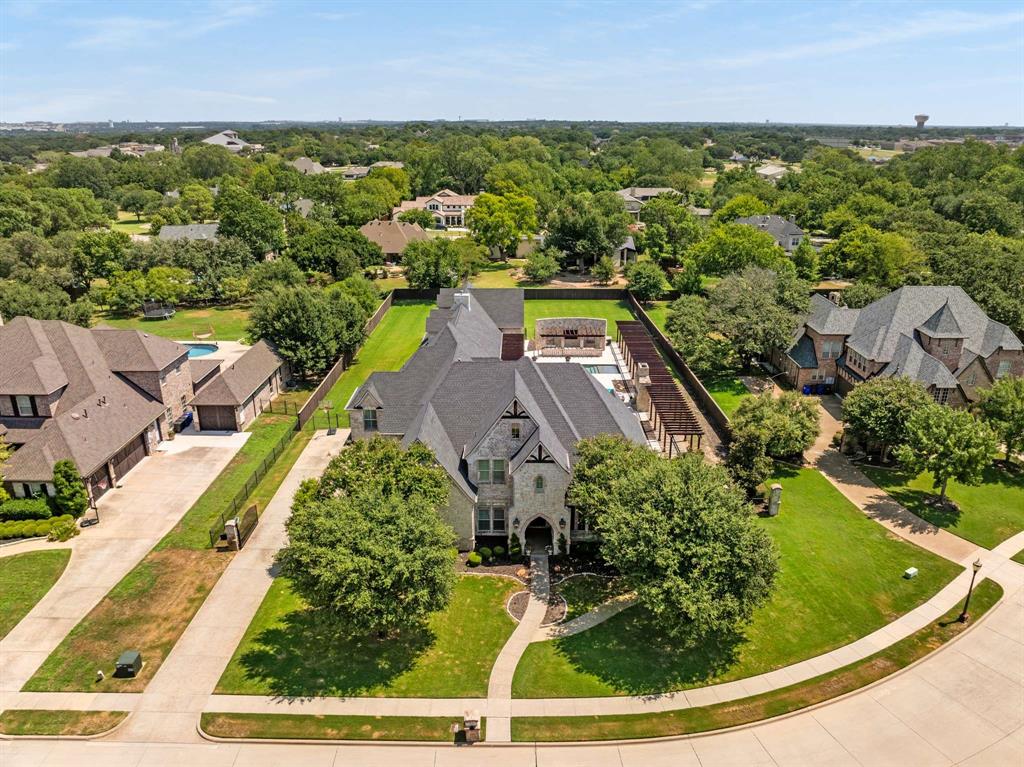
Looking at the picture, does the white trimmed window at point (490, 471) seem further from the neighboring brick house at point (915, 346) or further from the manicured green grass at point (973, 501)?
the neighboring brick house at point (915, 346)

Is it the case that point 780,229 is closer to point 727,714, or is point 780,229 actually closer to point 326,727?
point 727,714

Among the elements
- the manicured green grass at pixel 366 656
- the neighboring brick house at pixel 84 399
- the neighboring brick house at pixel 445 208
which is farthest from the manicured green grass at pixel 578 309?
the neighboring brick house at pixel 445 208

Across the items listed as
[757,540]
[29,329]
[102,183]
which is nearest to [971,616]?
[757,540]

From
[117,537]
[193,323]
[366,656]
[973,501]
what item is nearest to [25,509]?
[117,537]

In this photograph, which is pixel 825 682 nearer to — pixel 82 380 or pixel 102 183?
pixel 82 380

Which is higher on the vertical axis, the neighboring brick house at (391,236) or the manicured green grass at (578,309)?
the neighboring brick house at (391,236)

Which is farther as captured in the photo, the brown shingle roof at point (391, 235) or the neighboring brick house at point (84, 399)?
the brown shingle roof at point (391, 235)
